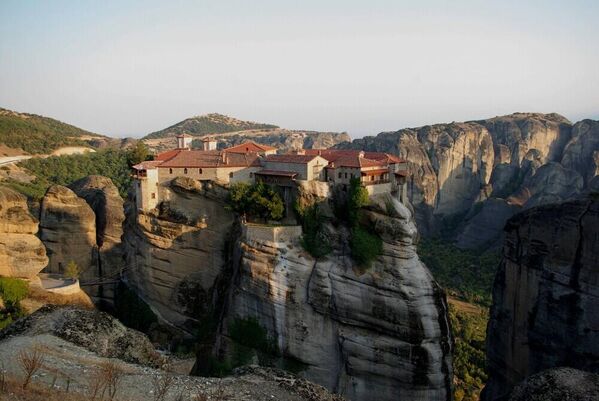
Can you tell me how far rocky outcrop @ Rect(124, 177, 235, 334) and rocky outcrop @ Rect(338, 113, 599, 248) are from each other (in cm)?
4629

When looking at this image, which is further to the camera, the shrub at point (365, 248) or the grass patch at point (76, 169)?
the grass patch at point (76, 169)

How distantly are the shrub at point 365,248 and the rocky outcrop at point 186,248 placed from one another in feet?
29.6

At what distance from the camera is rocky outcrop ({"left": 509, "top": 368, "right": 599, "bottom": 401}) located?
707 inches

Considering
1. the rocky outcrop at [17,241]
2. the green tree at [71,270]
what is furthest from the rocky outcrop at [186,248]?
the green tree at [71,270]

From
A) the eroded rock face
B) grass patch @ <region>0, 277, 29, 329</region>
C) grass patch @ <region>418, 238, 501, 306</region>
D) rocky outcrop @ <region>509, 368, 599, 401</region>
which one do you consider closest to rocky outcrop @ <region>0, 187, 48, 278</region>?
grass patch @ <region>0, 277, 29, 329</region>

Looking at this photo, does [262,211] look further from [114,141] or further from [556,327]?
[114,141]

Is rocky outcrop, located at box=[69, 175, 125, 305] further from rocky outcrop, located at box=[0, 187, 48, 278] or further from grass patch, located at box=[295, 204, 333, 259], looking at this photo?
grass patch, located at box=[295, 204, 333, 259]

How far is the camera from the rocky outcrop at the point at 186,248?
35812mm

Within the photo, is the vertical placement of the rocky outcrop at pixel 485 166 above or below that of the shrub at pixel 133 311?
above

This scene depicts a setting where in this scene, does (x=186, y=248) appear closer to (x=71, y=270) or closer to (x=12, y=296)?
(x=12, y=296)

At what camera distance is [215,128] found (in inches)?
6836


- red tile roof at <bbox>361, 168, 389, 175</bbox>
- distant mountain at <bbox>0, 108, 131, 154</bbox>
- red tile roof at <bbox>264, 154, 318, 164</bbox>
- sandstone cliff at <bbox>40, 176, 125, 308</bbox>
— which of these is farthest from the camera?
distant mountain at <bbox>0, 108, 131, 154</bbox>

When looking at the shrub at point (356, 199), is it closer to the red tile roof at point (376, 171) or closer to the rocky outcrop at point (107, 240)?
the red tile roof at point (376, 171)

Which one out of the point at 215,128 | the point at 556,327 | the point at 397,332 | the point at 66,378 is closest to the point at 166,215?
the point at 397,332
